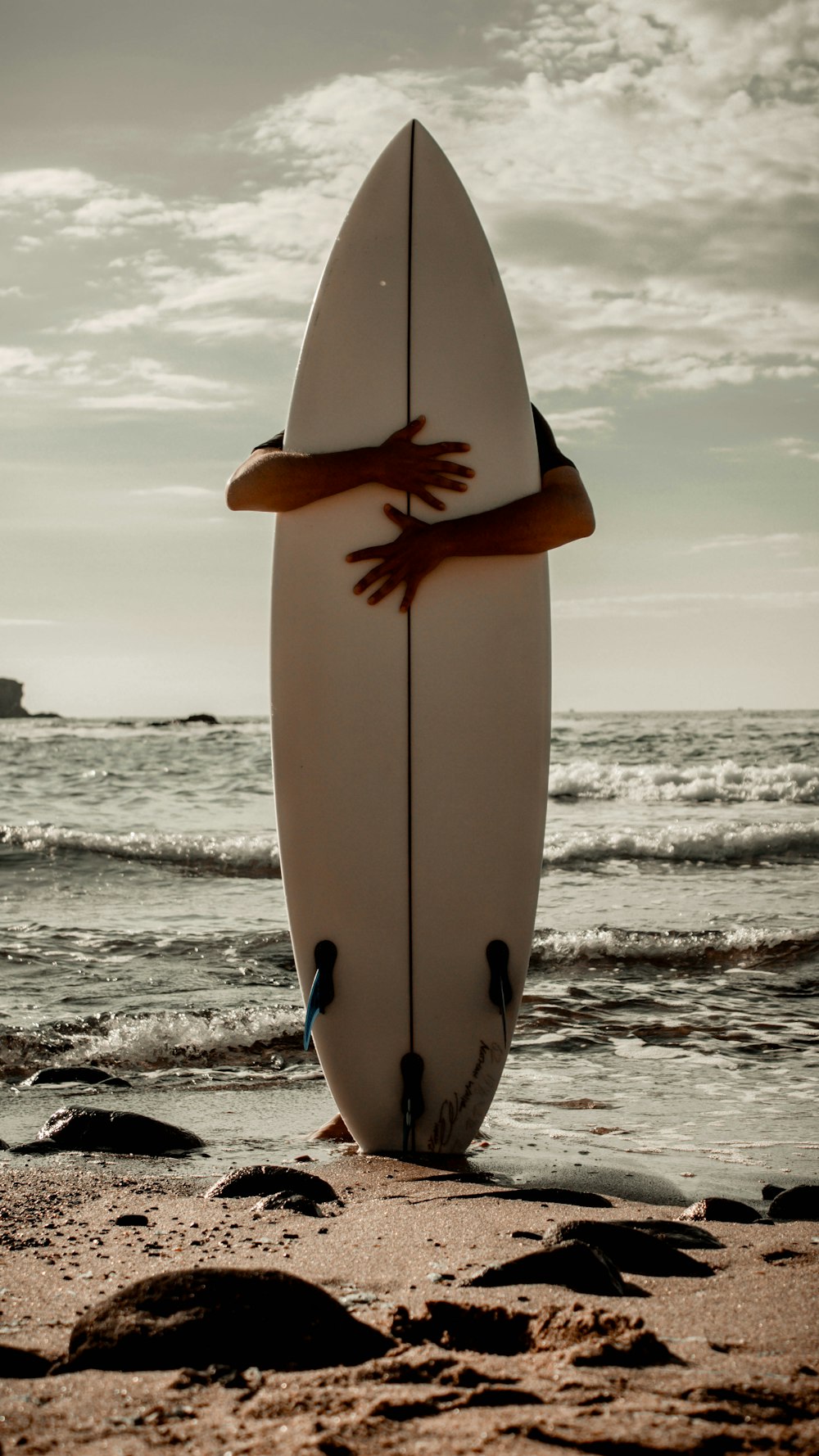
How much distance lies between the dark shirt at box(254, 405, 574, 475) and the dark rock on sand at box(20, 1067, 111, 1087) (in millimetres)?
1997

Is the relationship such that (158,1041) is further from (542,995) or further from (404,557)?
(404,557)

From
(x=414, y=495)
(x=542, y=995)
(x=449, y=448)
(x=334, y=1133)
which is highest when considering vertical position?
(x=449, y=448)

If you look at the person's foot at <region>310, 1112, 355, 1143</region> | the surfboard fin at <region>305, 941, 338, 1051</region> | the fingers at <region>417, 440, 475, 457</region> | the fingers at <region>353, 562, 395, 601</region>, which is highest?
the fingers at <region>417, 440, 475, 457</region>

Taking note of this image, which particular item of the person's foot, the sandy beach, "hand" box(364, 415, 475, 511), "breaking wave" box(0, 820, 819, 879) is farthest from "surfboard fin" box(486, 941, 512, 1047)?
"breaking wave" box(0, 820, 819, 879)

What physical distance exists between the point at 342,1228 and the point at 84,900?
5.59 meters

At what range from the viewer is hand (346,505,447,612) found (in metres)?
2.84

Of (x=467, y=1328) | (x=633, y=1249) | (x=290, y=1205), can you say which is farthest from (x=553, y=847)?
(x=467, y=1328)

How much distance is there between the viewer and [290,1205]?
222cm

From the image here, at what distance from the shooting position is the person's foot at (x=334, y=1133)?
301cm

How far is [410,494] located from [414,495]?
1 cm

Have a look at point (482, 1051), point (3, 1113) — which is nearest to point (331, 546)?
point (482, 1051)

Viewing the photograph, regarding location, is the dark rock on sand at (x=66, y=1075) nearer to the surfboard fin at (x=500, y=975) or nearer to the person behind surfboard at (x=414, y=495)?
the surfboard fin at (x=500, y=975)

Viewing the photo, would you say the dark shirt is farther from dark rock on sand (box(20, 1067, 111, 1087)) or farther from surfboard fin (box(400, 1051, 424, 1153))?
dark rock on sand (box(20, 1067, 111, 1087))

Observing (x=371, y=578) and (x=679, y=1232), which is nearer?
(x=679, y=1232)
